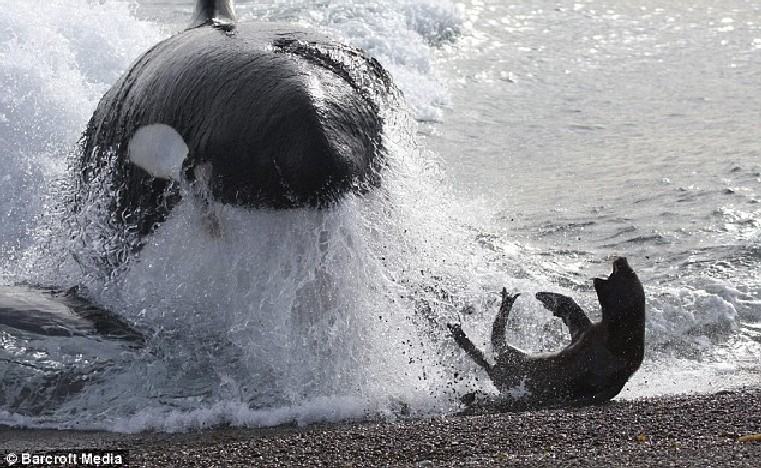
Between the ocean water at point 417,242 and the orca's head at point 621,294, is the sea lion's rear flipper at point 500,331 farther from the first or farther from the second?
the orca's head at point 621,294

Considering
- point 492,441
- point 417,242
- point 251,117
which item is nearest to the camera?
point 492,441

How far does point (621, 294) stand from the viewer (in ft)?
22.1

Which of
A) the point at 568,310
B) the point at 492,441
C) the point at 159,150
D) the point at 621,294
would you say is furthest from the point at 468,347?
the point at 159,150

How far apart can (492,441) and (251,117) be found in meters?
Result: 2.09

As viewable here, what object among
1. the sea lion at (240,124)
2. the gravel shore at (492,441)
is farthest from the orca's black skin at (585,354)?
the sea lion at (240,124)

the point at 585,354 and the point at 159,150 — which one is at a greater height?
the point at 159,150

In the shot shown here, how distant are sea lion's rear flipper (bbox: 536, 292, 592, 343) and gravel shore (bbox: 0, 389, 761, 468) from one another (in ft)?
1.71

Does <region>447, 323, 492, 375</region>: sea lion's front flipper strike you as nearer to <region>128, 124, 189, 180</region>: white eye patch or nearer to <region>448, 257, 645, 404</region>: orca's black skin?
<region>448, 257, 645, 404</region>: orca's black skin

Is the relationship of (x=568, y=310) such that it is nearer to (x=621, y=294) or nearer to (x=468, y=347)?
(x=621, y=294)

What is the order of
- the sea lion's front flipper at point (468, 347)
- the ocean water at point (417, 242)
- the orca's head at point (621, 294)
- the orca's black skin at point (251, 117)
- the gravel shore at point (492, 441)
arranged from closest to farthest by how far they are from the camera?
1. the gravel shore at point (492, 441)
2. the orca's black skin at point (251, 117)
3. the ocean water at point (417, 242)
4. the orca's head at point (621, 294)
5. the sea lion's front flipper at point (468, 347)

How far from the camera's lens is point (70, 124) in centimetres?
1323

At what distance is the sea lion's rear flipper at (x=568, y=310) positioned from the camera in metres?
6.94

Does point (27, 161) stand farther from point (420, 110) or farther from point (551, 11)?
point (551, 11)

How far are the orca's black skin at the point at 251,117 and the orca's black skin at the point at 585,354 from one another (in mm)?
1330
